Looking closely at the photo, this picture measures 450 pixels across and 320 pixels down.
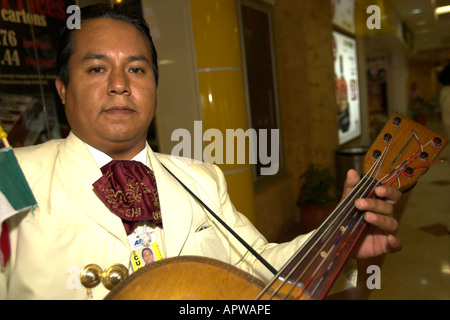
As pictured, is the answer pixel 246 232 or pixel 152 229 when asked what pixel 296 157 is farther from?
pixel 152 229

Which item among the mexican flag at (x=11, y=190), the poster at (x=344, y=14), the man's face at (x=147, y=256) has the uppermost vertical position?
the poster at (x=344, y=14)

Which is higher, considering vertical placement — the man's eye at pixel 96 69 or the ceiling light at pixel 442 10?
the ceiling light at pixel 442 10

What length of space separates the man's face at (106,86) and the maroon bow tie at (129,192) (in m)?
0.09

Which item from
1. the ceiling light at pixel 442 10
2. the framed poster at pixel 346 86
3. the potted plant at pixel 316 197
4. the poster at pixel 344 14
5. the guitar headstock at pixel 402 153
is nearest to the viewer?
the guitar headstock at pixel 402 153

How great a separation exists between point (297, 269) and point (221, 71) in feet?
7.30

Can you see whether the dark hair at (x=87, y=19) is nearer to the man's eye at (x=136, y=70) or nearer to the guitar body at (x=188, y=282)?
the man's eye at (x=136, y=70)

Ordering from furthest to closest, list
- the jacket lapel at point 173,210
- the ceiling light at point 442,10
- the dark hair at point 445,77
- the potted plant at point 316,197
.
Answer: the ceiling light at point 442,10
the potted plant at point 316,197
the dark hair at point 445,77
the jacket lapel at point 173,210

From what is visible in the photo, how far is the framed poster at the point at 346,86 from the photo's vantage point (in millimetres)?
5779

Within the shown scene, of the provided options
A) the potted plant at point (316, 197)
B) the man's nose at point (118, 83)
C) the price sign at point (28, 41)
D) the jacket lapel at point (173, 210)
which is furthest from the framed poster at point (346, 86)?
the man's nose at point (118, 83)

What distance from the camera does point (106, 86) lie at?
102 centimetres

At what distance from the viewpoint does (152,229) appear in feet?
3.60

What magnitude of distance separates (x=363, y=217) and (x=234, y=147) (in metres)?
1.93

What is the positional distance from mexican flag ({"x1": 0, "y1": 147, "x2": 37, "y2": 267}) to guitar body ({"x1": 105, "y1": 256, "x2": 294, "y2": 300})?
0.96ft

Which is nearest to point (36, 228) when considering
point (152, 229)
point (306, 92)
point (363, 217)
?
point (152, 229)
